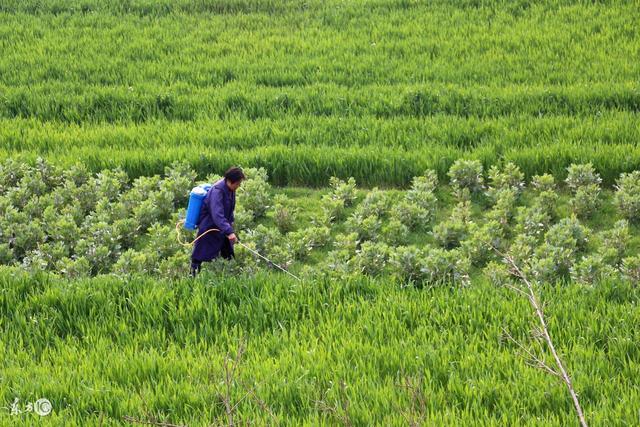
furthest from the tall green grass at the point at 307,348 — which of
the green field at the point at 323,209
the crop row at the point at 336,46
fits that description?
the crop row at the point at 336,46

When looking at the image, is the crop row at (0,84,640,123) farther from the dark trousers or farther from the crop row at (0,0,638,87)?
the dark trousers

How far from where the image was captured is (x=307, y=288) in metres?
7.79

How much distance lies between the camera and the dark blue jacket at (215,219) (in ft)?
26.9

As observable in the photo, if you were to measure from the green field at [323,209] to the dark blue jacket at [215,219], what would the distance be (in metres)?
0.24

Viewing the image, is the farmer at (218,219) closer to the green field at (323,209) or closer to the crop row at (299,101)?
the green field at (323,209)

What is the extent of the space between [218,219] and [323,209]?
2.23m

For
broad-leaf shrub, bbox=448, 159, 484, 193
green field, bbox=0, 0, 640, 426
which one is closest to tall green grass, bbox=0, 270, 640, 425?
green field, bbox=0, 0, 640, 426

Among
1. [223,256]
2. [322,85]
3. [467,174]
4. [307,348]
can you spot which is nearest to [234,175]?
[223,256]

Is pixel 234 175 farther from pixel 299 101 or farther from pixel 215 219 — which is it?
pixel 299 101

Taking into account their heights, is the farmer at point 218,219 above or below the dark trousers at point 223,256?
above

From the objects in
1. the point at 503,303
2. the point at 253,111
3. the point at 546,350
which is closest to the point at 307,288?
the point at 503,303

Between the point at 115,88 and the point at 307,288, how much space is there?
7224 mm

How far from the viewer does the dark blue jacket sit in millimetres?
8203

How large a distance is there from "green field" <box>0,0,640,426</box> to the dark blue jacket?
9.4 inches
